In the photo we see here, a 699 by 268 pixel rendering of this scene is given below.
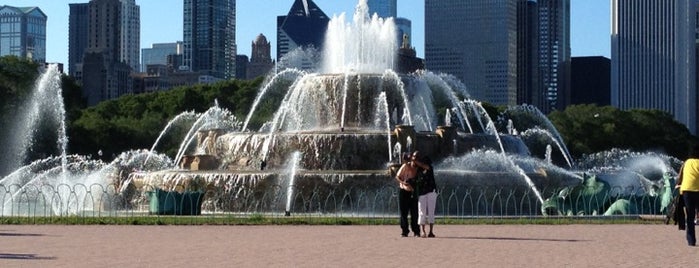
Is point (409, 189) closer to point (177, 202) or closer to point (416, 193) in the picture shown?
point (416, 193)

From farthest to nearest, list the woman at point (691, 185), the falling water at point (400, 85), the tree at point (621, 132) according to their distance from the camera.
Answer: the tree at point (621, 132) → the falling water at point (400, 85) → the woman at point (691, 185)

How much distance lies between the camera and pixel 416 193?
949 inches

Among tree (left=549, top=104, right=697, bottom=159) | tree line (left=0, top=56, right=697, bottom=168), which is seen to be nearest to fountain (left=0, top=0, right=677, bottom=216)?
Result: tree line (left=0, top=56, right=697, bottom=168)

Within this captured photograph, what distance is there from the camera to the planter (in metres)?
32.8

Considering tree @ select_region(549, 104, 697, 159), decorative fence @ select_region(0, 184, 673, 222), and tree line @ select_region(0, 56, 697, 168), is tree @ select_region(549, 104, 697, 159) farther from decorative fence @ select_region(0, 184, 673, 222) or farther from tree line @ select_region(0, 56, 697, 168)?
decorative fence @ select_region(0, 184, 673, 222)

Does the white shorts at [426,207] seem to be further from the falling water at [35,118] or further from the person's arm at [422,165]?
the falling water at [35,118]

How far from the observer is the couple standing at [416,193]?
2372 cm
